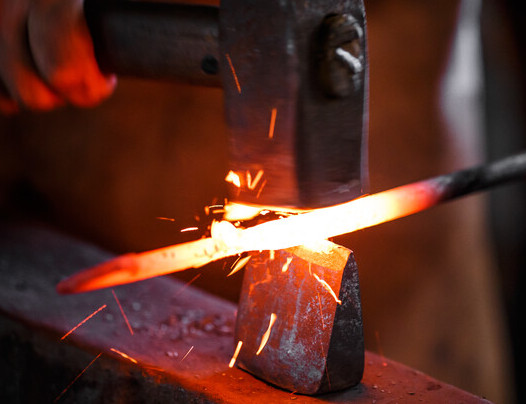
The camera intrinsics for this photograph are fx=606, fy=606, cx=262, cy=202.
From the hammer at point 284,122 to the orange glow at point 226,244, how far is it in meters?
0.06

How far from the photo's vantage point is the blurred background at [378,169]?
2041mm

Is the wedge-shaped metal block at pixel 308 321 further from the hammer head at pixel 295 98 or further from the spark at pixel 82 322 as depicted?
the spark at pixel 82 322

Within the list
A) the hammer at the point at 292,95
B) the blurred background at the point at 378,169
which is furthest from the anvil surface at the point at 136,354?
the blurred background at the point at 378,169

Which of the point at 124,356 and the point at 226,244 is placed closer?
the point at 226,244

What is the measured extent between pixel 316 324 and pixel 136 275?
317mm

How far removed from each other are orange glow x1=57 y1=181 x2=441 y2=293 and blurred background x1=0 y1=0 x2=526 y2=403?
97 cm

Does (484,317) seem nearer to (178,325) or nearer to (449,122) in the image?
(449,122)

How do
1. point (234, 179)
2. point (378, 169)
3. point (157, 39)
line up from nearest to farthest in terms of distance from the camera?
point (234, 179) < point (157, 39) < point (378, 169)

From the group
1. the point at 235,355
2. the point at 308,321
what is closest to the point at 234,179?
the point at 308,321

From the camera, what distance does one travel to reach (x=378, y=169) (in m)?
2.18

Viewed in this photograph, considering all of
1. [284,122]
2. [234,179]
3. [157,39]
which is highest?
[157,39]

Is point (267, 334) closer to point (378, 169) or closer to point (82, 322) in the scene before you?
point (82, 322)

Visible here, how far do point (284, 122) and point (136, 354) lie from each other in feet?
1.98

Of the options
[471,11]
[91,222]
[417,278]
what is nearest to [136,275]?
[91,222]
